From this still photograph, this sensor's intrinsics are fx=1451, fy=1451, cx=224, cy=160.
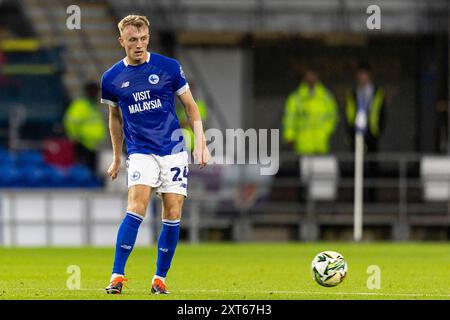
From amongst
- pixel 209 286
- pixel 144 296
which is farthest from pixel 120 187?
pixel 144 296

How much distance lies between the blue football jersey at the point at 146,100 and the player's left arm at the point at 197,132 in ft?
0.47

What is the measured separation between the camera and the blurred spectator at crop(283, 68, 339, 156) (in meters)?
24.7

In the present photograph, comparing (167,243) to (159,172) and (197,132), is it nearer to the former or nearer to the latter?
(159,172)

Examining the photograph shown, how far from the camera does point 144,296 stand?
11273mm

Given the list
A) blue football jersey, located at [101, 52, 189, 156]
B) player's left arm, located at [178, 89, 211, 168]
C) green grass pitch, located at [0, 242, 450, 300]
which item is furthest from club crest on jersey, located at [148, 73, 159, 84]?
green grass pitch, located at [0, 242, 450, 300]

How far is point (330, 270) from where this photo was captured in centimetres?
1229

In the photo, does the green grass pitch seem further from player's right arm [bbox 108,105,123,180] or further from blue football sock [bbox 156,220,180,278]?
player's right arm [bbox 108,105,123,180]

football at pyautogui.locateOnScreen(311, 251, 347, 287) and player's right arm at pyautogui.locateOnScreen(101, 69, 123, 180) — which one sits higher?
player's right arm at pyautogui.locateOnScreen(101, 69, 123, 180)

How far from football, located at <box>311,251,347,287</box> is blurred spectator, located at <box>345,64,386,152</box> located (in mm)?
11594

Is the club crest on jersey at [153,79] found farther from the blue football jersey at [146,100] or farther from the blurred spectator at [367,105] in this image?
the blurred spectator at [367,105]

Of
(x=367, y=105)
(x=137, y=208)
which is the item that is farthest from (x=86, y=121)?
(x=137, y=208)

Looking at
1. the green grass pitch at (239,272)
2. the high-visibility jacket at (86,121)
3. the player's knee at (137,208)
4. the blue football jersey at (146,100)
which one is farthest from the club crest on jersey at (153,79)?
the high-visibility jacket at (86,121)

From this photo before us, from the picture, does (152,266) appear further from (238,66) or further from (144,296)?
(238,66)
